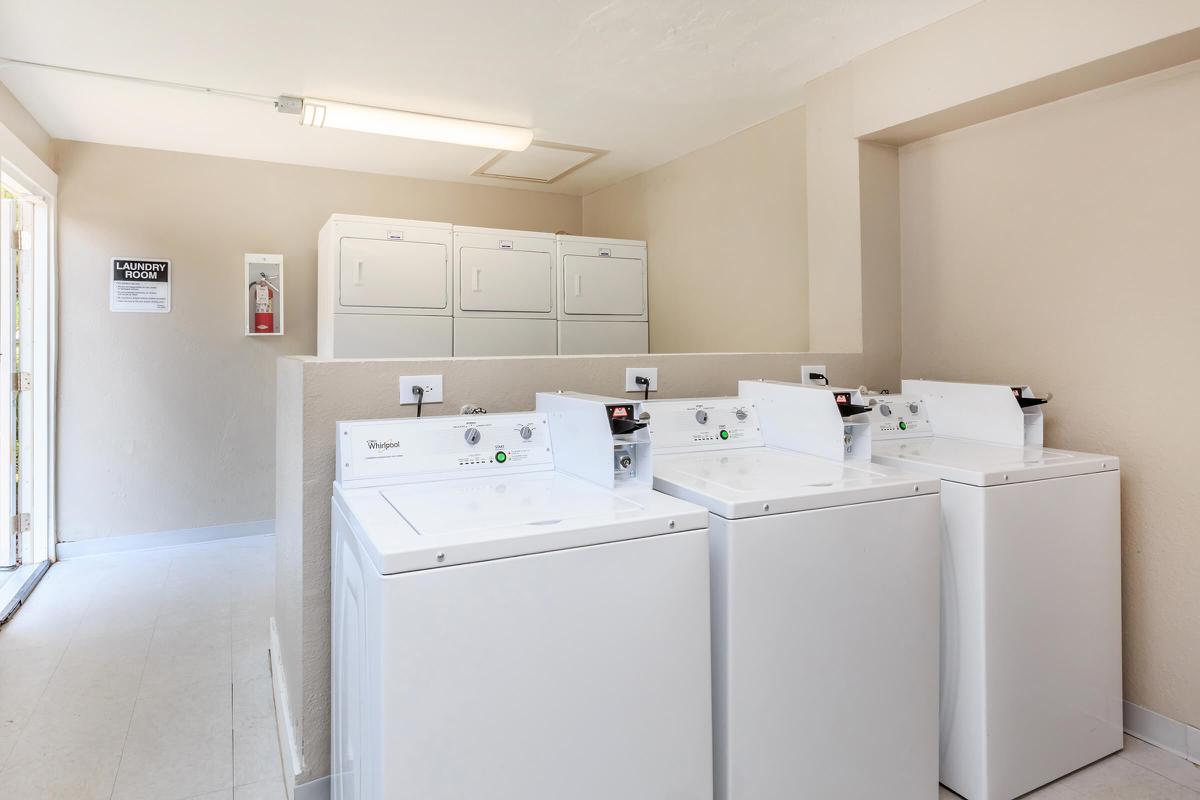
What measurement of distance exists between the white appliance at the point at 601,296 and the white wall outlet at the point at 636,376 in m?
1.89

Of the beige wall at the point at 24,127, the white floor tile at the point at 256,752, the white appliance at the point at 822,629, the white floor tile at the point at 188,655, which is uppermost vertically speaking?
the beige wall at the point at 24,127

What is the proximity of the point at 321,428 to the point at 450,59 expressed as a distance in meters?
1.90

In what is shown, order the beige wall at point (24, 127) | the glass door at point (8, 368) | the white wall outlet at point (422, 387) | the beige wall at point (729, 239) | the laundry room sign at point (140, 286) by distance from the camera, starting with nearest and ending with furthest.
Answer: the white wall outlet at point (422, 387) → the beige wall at point (24, 127) → the beige wall at point (729, 239) → the glass door at point (8, 368) → the laundry room sign at point (140, 286)

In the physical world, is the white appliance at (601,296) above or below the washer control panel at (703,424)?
above

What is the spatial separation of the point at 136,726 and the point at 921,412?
9.89 feet

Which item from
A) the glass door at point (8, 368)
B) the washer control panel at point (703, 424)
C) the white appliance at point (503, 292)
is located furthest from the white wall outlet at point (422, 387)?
the glass door at point (8, 368)

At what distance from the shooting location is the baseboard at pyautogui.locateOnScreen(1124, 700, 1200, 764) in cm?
211

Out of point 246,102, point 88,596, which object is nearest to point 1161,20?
point 246,102

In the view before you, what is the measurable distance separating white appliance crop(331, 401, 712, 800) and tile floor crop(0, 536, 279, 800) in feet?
2.58

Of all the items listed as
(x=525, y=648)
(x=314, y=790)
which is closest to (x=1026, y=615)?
(x=525, y=648)

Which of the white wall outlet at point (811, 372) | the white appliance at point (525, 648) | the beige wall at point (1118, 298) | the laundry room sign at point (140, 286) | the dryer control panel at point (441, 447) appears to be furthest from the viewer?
the laundry room sign at point (140, 286)

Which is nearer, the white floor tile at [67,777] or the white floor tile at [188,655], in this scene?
the white floor tile at [67,777]

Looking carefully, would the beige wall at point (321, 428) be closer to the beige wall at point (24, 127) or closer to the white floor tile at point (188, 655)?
the white floor tile at point (188, 655)

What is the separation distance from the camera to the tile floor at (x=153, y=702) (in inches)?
77.9
